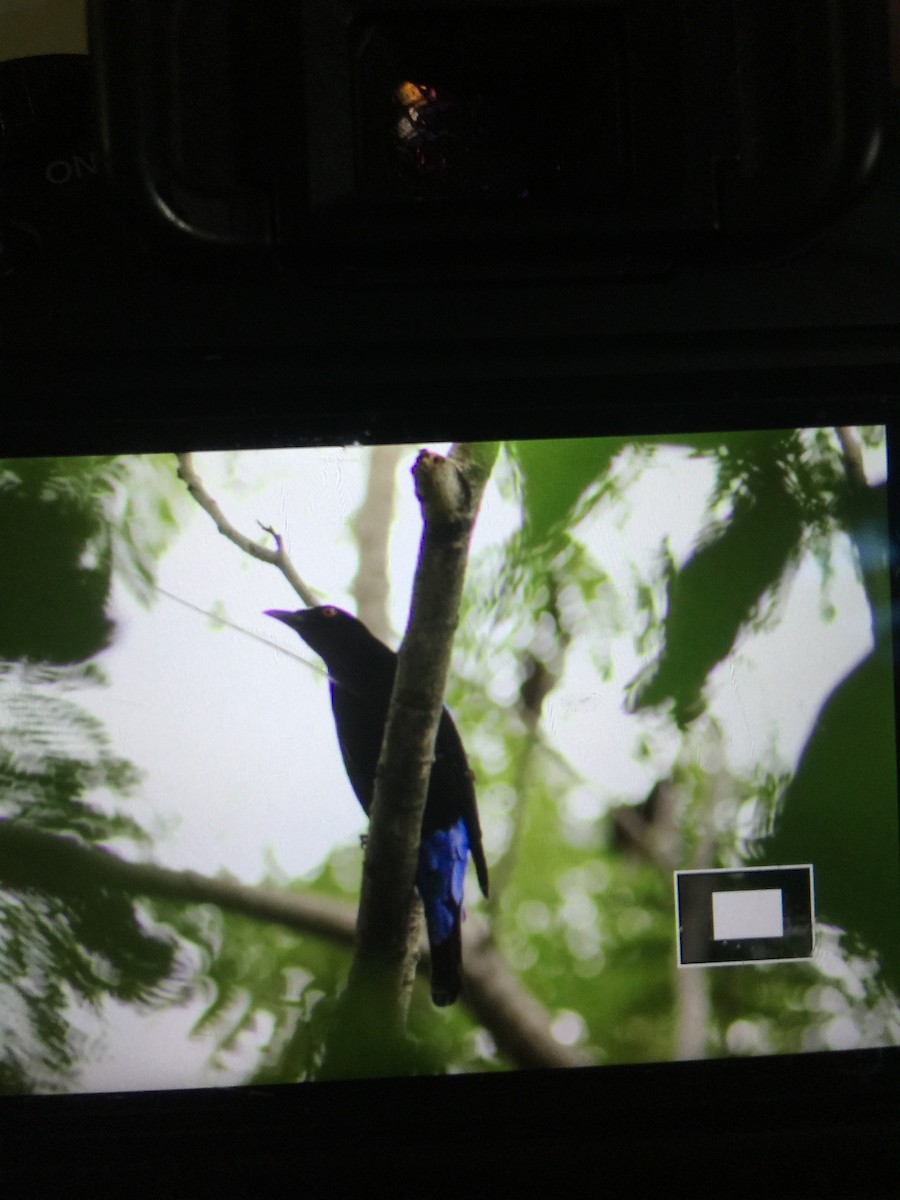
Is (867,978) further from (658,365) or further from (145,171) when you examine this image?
(145,171)

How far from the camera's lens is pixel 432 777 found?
0.48 m

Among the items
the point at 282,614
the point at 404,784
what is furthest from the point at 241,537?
the point at 404,784

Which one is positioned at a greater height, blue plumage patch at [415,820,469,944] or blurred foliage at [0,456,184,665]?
blurred foliage at [0,456,184,665]

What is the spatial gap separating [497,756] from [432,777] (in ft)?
0.11

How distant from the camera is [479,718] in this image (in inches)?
18.8

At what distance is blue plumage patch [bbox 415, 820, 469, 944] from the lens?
0.48m

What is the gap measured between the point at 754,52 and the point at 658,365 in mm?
139

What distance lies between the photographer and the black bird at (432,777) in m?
0.47

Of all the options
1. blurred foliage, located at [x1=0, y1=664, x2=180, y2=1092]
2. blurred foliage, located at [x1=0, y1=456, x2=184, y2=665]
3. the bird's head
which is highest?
blurred foliage, located at [x1=0, y1=456, x2=184, y2=665]

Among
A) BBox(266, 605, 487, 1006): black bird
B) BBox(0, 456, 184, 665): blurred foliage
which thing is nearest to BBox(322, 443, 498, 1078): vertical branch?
BBox(266, 605, 487, 1006): black bird
